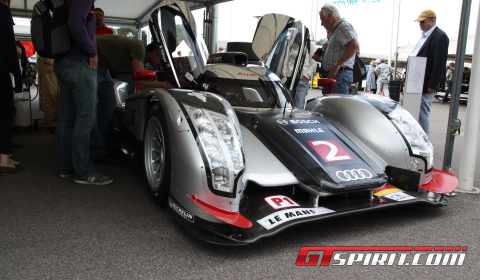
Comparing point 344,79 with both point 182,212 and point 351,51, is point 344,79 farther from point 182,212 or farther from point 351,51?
point 182,212

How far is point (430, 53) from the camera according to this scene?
13.3 feet

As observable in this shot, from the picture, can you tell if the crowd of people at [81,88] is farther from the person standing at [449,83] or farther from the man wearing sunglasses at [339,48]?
the person standing at [449,83]

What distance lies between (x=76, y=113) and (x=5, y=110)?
2.53 ft

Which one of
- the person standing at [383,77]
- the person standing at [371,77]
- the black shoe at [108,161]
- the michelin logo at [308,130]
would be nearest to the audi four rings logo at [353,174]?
the michelin logo at [308,130]

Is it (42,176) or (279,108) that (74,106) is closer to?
(42,176)

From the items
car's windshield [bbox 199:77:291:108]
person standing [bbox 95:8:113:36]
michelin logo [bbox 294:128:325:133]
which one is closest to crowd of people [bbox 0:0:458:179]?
car's windshield [bbox 199:77:291:108]

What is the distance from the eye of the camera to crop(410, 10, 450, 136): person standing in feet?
13.0

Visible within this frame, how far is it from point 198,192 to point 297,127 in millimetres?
952

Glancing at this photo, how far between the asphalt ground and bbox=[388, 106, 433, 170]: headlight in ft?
1.28

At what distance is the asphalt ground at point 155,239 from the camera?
1672mm

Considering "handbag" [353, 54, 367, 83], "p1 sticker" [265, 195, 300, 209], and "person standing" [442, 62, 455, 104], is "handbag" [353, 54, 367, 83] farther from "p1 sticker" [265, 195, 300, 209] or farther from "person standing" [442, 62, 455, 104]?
"person standing" [442, 62, 455, 104]

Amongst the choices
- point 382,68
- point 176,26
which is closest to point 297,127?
point 176,26

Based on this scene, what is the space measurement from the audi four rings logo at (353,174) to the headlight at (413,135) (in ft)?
1.81

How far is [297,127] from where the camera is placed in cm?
251
